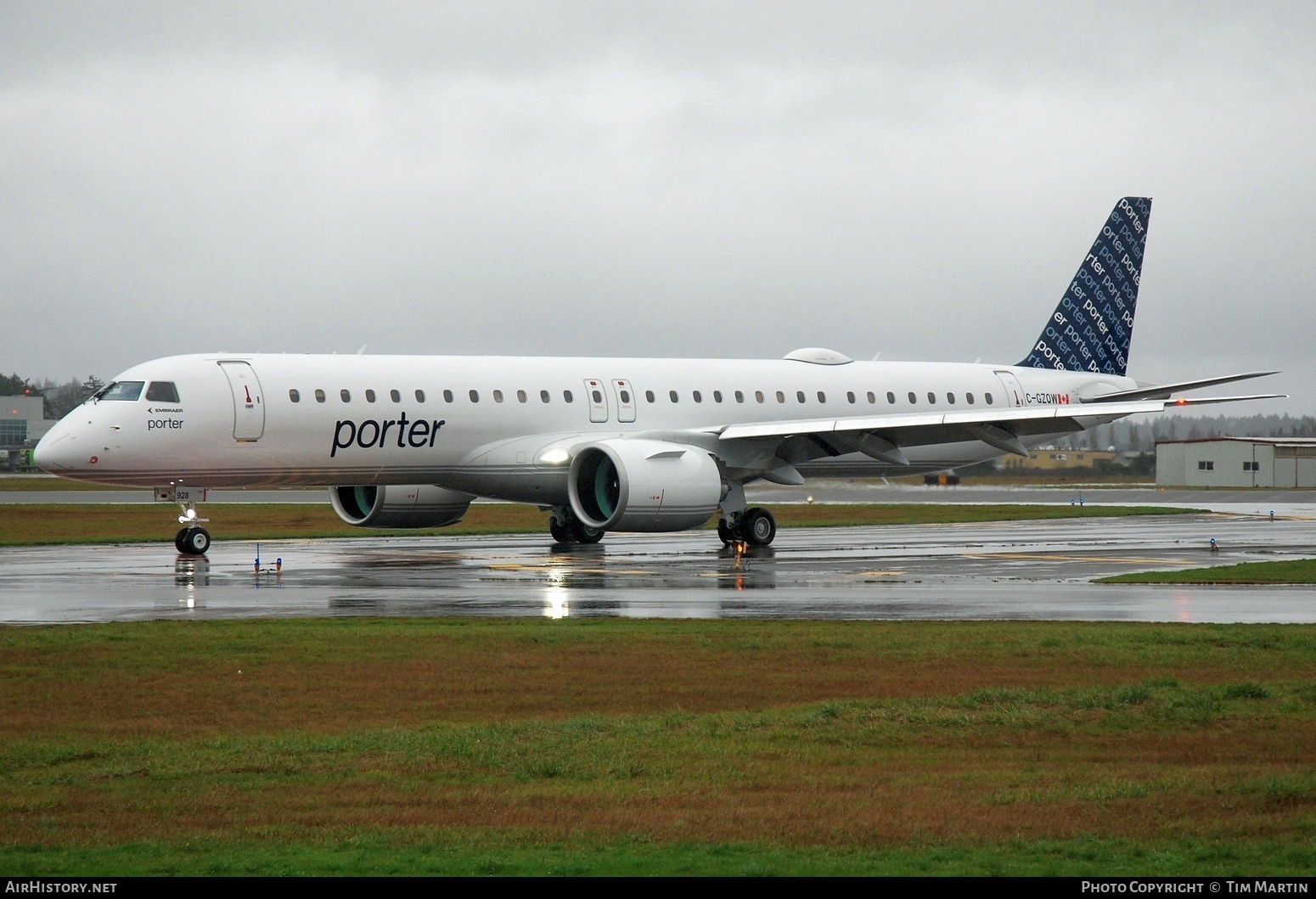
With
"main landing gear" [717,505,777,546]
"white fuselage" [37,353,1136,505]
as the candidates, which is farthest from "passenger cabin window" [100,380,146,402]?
"main landing gear" [717,505,777,546]

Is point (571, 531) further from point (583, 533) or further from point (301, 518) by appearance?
point (301, 518)

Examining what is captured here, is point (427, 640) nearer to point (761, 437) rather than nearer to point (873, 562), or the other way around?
point (873, 562)

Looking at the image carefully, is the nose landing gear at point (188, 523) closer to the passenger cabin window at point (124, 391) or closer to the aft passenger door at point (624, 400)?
the passenger cabin window at point (124, 391)

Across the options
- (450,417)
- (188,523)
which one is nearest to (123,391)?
(188,523)

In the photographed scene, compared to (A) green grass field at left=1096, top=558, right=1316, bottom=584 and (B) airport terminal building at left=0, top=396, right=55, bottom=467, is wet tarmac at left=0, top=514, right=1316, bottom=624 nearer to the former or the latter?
(A) green grass field at left=1096, top=558, right=1316, bottom=584

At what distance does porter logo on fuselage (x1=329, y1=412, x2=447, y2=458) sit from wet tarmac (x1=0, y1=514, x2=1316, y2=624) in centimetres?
219

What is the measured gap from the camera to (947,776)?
359 inches

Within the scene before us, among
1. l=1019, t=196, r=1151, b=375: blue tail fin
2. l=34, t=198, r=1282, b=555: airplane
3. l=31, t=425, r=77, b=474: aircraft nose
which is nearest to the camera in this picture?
l=31, t=425, r=77, b=474: aircraft nose

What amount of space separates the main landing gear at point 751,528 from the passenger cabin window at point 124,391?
11.8 m

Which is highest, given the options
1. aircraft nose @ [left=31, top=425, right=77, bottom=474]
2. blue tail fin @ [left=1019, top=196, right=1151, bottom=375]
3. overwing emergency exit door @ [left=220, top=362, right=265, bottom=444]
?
blue tail fin @ [left=1019, top=196, right=1151, bottom=375]

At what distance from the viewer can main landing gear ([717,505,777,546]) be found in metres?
31.5

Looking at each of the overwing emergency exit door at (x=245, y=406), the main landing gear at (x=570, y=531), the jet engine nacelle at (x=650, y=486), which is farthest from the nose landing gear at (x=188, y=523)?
the main landing gear at (x=570, y=531)

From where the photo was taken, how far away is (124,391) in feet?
90.7

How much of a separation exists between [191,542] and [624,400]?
9665 millimetres
